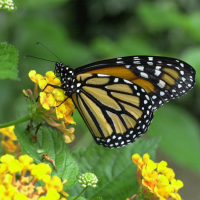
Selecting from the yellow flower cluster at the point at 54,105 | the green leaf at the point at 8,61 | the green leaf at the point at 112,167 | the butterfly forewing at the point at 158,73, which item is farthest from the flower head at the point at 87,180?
the butterfly forewing at the point at 158,73

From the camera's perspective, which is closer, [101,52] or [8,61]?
[8,61]

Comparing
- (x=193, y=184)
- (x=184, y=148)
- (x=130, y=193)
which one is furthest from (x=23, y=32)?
(x=193, y=184)

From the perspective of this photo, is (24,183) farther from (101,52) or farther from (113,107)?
(101,52)

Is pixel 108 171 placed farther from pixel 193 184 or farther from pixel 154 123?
pixel 193 184

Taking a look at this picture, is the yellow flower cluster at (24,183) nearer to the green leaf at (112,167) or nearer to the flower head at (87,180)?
the flower head at (87,180)

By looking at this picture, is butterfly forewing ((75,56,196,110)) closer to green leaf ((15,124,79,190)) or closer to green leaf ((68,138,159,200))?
A: green leaf ((68,138,159,200))

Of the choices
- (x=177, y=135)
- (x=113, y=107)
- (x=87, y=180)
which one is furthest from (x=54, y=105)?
(x=177, y=135)
